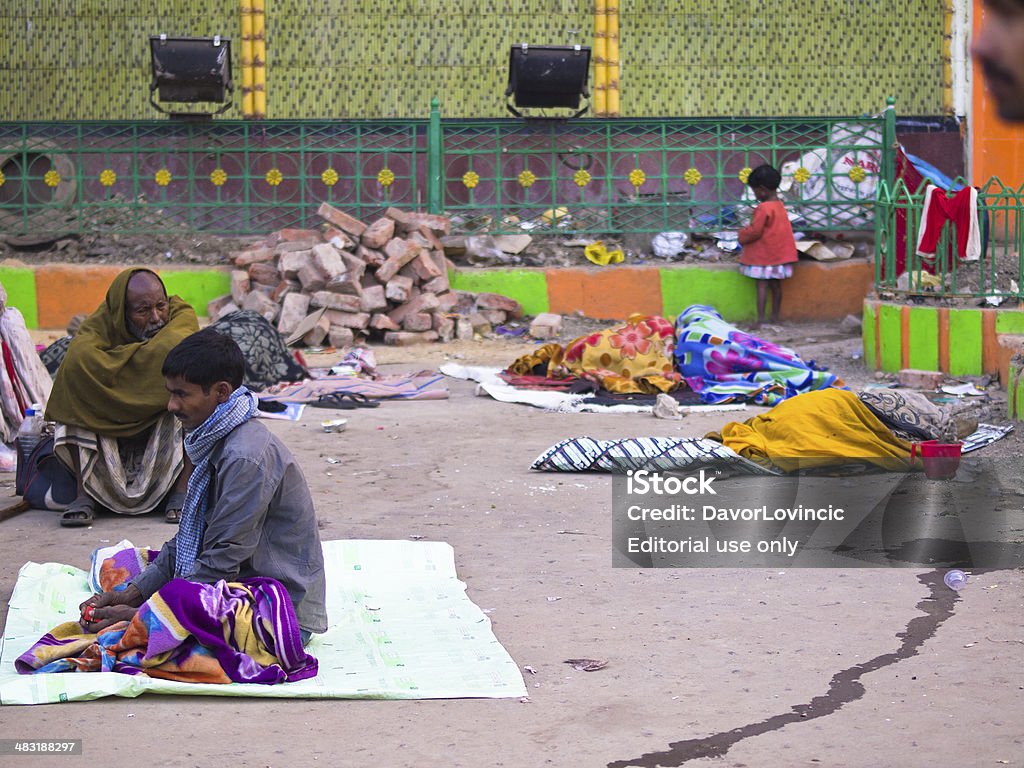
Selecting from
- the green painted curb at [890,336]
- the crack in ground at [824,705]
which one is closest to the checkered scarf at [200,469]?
the crack in ground at [824,705]

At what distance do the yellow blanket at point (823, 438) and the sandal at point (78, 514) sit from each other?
313 centimetres

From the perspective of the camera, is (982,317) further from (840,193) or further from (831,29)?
(831,29)

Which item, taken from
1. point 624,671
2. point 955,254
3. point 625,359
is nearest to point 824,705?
point 624,671

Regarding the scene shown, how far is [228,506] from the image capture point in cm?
391

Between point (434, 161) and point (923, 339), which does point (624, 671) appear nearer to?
point (923, 339)

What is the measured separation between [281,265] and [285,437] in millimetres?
4081

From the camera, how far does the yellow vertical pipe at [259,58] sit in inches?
537

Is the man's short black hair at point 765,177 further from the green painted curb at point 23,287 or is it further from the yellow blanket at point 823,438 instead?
the green painted curb at point 23,287

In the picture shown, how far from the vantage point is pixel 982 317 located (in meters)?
9.39

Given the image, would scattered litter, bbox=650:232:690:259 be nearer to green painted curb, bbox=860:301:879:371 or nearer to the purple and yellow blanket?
green painted curb, bbox=860:301:879:371

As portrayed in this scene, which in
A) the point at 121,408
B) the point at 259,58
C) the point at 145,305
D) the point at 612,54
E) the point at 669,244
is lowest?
the point at 121,408

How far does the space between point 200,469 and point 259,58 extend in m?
10.3

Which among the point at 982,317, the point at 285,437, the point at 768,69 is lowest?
the point at 285,437

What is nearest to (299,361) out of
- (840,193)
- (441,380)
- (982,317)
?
(441,380)
